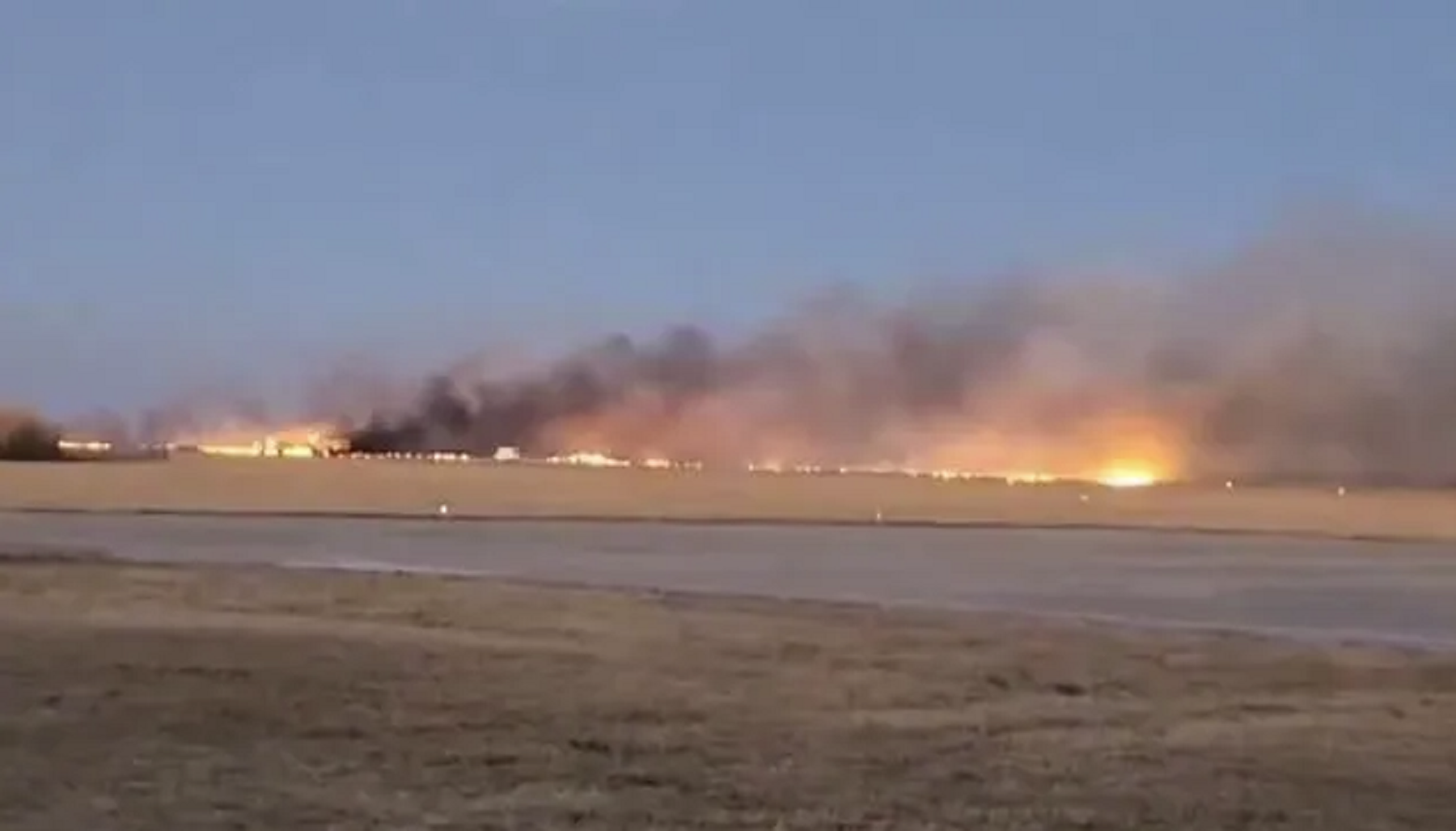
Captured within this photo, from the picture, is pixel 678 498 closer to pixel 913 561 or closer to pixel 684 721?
pixel 913 561

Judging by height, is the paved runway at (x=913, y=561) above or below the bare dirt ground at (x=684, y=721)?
above

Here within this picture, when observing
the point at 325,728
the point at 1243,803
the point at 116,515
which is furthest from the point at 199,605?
the point at 116,515

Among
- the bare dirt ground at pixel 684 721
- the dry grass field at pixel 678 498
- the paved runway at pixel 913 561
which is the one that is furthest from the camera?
the dry grass field at pixel 678 498

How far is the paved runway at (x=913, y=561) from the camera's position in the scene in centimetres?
2712

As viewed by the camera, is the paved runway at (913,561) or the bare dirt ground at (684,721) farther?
the paved runway at (913,561)

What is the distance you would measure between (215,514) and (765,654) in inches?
1003

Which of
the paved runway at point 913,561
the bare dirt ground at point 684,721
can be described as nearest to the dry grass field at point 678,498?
the paved runway at point 913,561

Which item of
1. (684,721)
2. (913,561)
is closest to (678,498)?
(913,561)

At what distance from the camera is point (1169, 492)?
4578 cm

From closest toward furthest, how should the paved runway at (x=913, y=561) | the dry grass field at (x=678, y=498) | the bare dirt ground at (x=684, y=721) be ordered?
the bare dirt ground at (x=684, y=721) < the paved runway at (x=913, y=561) < the dry grass field at (x=678, y=498)

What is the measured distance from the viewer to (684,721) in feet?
54.7

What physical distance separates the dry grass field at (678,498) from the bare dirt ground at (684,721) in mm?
20396

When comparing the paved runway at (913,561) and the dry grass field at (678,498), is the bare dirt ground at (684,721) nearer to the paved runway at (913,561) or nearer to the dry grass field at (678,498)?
the paved runway at (913,561)

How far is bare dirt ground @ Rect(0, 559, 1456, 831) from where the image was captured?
44.0 ft
